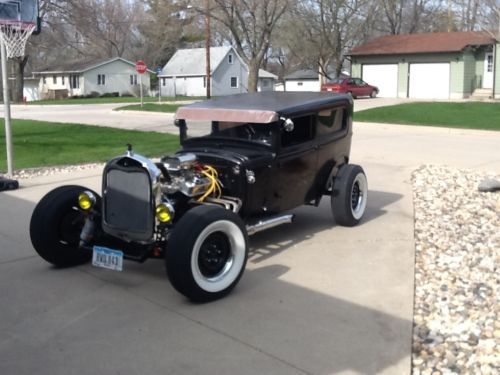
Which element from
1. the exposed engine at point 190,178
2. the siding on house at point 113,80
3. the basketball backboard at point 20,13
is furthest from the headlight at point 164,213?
the siding on house at point 113,80

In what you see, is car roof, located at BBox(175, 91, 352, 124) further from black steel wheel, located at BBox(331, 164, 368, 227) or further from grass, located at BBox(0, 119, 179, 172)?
grass, located at BBox(0, 119, 179, 172)

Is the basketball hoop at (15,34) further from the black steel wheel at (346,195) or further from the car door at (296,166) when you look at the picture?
the black steel wheel at (346,195)

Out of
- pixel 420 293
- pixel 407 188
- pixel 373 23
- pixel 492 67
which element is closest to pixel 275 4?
pixel 492 67

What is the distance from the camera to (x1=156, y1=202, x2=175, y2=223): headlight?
16.6 ft

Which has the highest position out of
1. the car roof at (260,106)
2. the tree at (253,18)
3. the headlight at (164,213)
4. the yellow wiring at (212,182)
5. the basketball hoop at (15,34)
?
the tree at (253,18)

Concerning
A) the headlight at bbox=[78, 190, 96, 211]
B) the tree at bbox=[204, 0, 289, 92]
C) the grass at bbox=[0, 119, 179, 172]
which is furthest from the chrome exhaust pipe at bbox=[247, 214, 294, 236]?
the tree at bbox=[204, 0, 289, 92]

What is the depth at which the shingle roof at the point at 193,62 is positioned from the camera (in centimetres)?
6326

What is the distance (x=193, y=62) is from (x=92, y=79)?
1034 centimetres

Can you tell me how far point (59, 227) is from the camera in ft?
18.9

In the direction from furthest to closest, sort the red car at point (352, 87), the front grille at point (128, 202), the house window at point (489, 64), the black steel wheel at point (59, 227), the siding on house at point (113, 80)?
1. the siding on house at point (113, 80)
2. the house window at point (489, 64)
3. the red car at point (352, 87)
4. the black steel wheel at point (59, 227)
5. the front grille at point (128, 202)

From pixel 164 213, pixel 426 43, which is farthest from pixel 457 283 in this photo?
pixel 426 43

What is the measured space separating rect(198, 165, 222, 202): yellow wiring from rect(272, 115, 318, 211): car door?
63 centimetres

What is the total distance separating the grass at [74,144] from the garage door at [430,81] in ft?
82.2

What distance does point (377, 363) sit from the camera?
3.97 metres
